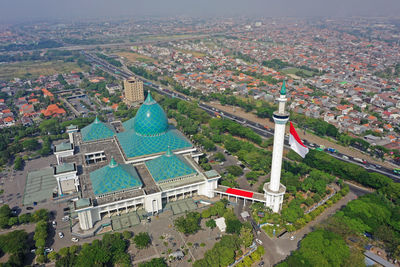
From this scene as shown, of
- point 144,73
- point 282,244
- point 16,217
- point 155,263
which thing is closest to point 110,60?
point 144,73

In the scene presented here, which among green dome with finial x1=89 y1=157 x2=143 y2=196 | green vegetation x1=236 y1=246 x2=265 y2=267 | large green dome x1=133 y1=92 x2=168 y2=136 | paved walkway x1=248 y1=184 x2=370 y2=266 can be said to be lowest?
paved walkway x1=248 y1=184 x2=370 y2=266

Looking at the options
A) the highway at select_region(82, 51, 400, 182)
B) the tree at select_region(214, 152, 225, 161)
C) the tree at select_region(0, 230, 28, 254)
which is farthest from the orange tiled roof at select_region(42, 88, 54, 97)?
the tree at select_region(0, 230, 28, 254)

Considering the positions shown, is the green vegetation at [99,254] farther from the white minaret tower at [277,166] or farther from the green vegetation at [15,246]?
the white minaret tower at [277,166]

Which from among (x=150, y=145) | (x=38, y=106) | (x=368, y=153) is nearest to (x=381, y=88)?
(x=368, y=153)

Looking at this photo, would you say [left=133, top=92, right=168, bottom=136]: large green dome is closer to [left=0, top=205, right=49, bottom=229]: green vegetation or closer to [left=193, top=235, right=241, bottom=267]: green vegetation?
[left=0, top=205, right=49, bottom=229]: green vegetation

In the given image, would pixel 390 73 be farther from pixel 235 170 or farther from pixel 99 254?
pixel 99 254

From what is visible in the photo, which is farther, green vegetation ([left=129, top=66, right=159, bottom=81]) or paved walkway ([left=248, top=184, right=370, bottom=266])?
green vegetation ([left=129, top=66, right=159, bottom=81])

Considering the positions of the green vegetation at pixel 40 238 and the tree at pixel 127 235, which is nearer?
the green vegetation at pixel 40 238

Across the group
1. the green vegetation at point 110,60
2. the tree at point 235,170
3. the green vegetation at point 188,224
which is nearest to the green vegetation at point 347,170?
the tree at point 235,170
